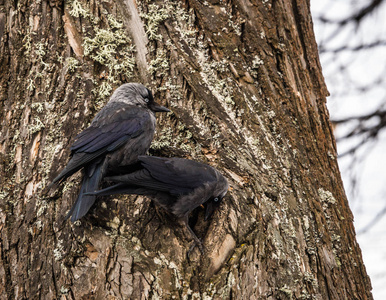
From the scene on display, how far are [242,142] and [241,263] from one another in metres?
0.75

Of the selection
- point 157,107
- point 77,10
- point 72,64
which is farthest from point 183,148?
point 77,10

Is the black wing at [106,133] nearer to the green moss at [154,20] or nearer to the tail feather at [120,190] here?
the tail feather at [120,190]

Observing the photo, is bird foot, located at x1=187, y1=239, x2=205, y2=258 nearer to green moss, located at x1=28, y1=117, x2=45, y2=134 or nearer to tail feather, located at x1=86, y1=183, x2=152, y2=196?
tail feather, located at x1=86, y1=183, x2=152, y2=196

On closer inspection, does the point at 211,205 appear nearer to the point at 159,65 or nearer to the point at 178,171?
the point at 178,171

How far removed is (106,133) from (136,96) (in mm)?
332

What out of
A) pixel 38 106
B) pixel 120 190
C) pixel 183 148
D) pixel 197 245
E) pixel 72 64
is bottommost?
pixel 197 245

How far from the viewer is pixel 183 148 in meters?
2.57

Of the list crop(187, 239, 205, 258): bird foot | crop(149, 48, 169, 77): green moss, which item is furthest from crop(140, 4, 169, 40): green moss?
crop(187, 239, 205, 258): bird foot

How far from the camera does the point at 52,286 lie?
7.04 feet

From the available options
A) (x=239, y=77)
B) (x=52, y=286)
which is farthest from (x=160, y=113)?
(x=52, y=286)

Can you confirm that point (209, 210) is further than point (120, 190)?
Yes

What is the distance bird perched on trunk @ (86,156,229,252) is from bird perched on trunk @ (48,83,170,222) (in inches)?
8.9

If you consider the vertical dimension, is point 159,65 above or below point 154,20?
below

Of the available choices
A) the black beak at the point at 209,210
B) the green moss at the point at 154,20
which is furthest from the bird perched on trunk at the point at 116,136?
the black beak at the point at 209,210
